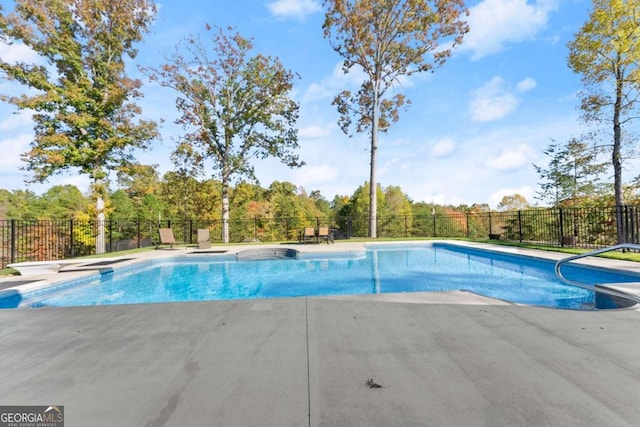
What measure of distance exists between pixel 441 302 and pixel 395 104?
1647 centimetres

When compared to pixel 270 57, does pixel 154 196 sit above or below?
below

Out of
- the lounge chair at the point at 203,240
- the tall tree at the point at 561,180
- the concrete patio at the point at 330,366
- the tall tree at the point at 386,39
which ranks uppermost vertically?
the tall tree at the point at 386,39

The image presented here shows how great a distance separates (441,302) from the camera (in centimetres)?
375

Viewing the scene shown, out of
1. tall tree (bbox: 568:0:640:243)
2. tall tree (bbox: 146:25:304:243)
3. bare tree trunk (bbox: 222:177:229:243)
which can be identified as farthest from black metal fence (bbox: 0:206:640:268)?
tall tree (bbox: 146:25:304:243)

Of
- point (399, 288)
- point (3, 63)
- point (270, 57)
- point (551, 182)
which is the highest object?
point (270, 57)

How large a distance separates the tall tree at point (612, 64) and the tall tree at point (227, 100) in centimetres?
1348

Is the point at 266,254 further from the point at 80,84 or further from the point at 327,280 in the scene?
the point at 80,84

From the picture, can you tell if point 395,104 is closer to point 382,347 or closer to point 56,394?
point 382,347

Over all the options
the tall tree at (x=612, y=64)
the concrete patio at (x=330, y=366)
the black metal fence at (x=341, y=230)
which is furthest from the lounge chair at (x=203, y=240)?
the tall tree at (x=612, y=64)

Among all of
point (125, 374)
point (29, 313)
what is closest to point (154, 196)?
point (29, 313)

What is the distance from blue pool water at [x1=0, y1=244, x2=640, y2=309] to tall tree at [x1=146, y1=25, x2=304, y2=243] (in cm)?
827

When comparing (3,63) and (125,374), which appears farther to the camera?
(3,63)

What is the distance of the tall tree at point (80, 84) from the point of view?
12078 mm

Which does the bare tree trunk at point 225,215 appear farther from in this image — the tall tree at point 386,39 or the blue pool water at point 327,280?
the tall tree at point 386,39
